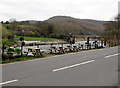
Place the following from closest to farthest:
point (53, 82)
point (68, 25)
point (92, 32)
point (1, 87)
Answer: point (1, 87) → point (53, 82) → point (68, 25) → point (92, 32)

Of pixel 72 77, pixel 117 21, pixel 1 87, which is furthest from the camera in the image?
pixel 117 21

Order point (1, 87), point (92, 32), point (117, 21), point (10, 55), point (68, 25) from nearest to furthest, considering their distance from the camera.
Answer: point (1, 87), point (10, 55), point (117, 21), point (68, 25), point (92, 32)

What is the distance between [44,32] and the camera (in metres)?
110

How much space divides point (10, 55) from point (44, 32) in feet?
315

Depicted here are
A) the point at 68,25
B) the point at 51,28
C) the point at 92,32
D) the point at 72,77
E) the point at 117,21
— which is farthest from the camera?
the point at 92,32

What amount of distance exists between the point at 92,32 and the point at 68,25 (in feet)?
81.3

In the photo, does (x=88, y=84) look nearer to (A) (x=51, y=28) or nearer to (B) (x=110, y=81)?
(B) (x=110, y=81)

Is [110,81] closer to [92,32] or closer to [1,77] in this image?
[1,77]

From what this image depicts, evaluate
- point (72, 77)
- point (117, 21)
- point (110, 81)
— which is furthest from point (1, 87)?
point (117, 21)

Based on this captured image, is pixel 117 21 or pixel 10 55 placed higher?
pixel 117 21

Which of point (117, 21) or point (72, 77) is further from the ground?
point (117, 21)

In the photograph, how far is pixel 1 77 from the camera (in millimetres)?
8461

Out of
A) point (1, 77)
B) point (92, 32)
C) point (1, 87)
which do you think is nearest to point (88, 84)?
point (1, 87)

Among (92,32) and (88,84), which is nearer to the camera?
(88,84)
